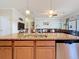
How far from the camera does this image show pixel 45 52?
10.7ft

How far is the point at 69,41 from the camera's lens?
3.26 metres

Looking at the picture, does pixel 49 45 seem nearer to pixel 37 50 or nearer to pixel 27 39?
pixel 37 50

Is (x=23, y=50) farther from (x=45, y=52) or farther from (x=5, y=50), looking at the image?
(x=45, y=52)

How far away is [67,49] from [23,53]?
1.11m

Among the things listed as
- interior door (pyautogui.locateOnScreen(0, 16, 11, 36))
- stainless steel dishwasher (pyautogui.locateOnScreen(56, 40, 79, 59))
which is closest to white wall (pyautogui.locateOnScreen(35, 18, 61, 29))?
interior door (pyautogui.locateOnScreen(0, 16, 11, 36))

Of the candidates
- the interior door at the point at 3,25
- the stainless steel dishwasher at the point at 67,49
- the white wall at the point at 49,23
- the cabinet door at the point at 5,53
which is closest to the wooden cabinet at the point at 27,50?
the cabinet door at the point at 5,53

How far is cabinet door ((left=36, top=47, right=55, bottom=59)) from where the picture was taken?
10.7ft

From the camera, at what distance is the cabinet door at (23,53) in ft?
10.7

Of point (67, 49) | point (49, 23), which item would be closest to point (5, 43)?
point (67, 49)

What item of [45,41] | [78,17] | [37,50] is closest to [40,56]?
[37,50]

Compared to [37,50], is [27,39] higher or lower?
higher

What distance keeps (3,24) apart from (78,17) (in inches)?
236

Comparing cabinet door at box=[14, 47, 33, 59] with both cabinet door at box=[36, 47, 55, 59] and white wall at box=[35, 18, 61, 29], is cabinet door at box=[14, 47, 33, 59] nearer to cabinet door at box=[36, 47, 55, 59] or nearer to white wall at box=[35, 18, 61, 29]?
cabinet door at box=[36, 47, 55, 59]

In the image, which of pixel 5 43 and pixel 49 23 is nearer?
pixel 5 43
